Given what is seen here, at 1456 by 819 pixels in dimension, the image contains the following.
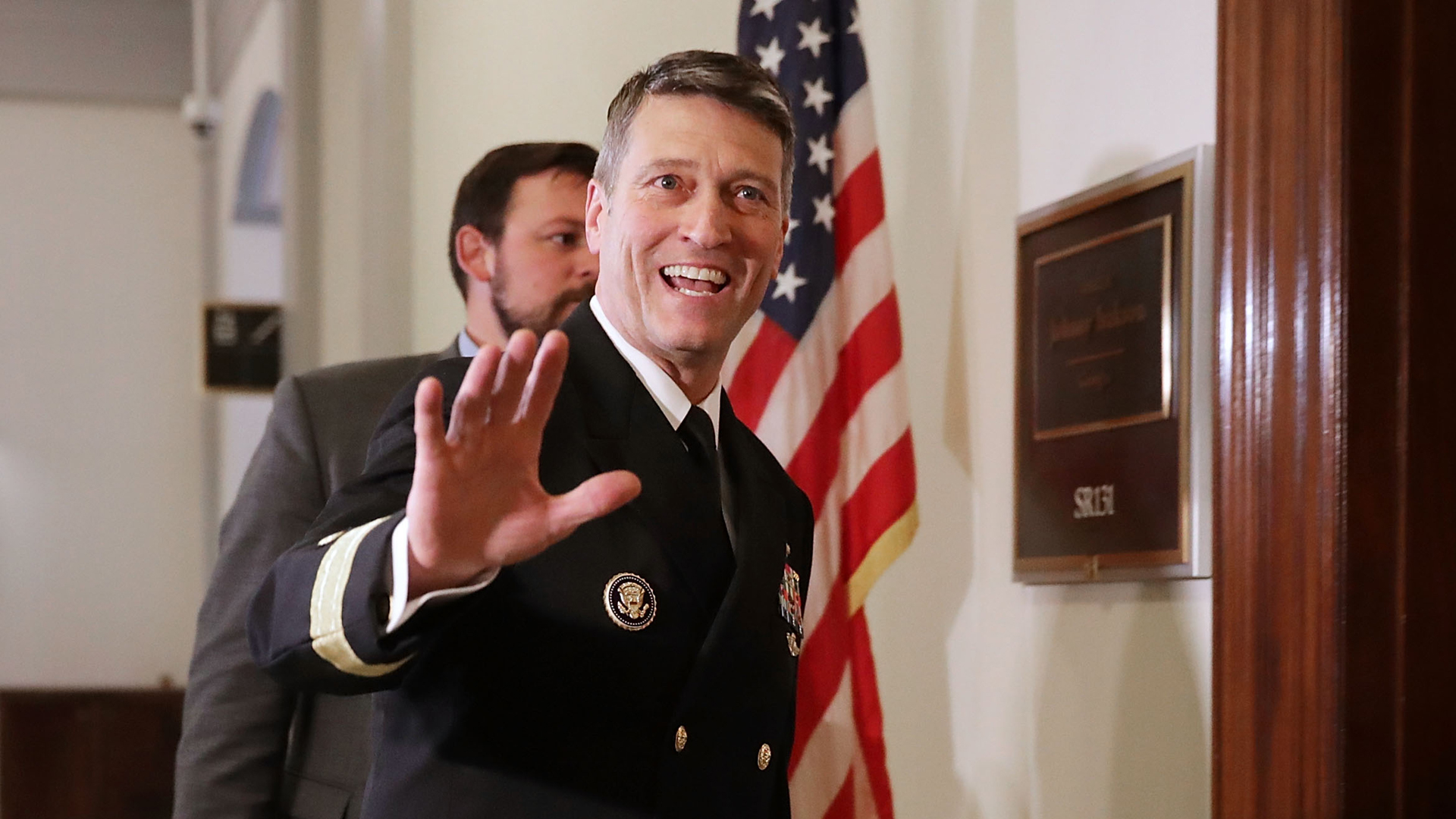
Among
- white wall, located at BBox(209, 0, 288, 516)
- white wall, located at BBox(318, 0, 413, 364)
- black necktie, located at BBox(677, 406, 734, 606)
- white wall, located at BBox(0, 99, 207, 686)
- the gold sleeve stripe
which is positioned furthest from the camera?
white wall, located at BBox(0, 99, 207, 686)

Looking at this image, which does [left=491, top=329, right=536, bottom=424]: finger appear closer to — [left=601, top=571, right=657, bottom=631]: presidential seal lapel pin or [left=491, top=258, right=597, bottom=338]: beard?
[left=601, top=571, right=657, bottom=631]: presidential seal lapel pin

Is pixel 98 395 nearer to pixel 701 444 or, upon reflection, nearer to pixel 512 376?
pixel 701 444

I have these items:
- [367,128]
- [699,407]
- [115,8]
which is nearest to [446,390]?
[699,407]

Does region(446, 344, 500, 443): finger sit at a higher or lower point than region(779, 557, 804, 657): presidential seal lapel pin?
higher

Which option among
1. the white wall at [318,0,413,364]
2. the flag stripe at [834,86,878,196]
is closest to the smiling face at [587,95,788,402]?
the flag stripe at [834,86,878,196]

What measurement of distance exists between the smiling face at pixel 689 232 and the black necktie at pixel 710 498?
0.04 meters

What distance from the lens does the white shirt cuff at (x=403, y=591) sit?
4.69 feet

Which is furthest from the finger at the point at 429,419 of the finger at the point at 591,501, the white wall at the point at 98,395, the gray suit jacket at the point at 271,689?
the white wall at the point at 98,395

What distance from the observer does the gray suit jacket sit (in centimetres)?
252

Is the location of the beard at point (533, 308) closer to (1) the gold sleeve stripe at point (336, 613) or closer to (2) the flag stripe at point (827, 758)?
(2) the flag stripe at point (827, 758)

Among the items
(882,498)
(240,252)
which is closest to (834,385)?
(882,498)

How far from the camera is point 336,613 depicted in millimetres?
1455

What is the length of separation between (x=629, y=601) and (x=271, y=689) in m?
1.09

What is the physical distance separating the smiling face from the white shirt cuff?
0.44 metres
